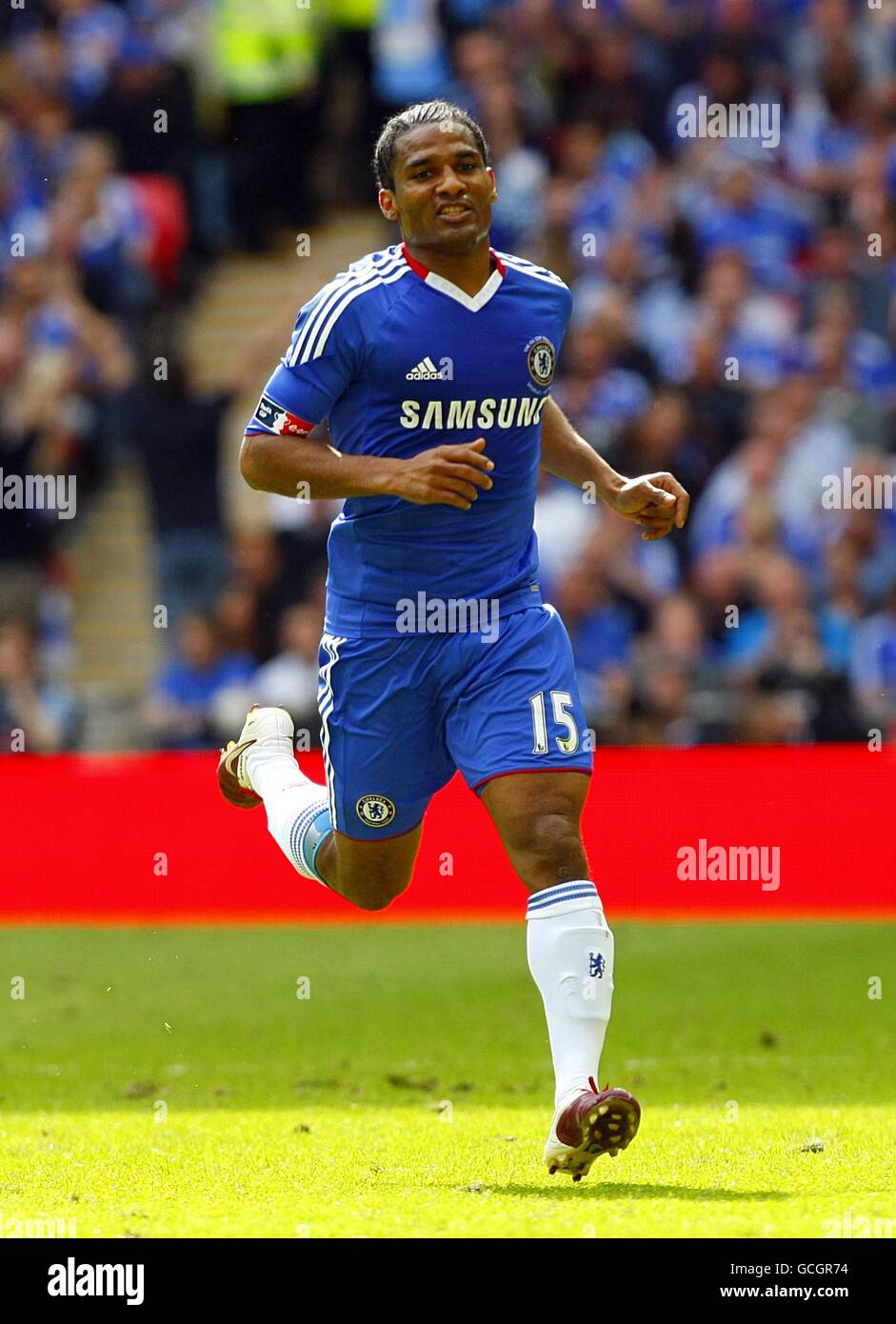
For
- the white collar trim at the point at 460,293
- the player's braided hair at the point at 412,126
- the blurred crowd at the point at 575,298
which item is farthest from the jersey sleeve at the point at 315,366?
the blurred crowd at the point at 575,298

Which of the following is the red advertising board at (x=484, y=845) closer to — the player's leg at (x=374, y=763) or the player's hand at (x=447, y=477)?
the player's leg at (x=374, y=763)

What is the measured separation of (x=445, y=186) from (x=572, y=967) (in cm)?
217

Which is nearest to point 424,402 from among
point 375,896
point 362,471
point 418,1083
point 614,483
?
point 362,471

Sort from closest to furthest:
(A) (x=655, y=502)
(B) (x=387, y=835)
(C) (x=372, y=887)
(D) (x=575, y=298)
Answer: (A) (x=655, y=502)
(B) (x=387, y=835)
(C) (x=372, y=887)
(D) (x=575, y=298)

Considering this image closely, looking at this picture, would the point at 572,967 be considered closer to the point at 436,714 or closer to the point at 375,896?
the point at 436,714

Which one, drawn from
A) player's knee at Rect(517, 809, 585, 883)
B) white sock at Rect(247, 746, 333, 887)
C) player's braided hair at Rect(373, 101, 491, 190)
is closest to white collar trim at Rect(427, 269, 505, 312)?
player's braided hair at Rect(373, 101, 491, 190)

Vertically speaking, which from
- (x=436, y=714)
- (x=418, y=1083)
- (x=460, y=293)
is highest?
(x=460, y=293)

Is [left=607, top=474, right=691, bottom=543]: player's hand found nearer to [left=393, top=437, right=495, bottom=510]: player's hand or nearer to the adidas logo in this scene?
the adidas logo

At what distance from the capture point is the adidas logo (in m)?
6.22

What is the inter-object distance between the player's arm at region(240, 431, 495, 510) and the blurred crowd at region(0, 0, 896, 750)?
22.9 ft

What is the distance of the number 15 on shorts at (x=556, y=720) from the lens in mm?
6062

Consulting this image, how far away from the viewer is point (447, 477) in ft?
A: 18.8

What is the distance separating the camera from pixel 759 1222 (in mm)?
5086

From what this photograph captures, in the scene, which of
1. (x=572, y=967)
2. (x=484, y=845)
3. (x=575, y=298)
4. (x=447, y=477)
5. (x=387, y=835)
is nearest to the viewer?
(x=447, y=477)
